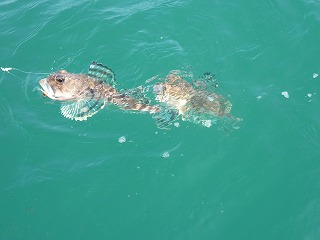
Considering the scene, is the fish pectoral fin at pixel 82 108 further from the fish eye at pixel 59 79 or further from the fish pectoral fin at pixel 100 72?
the fish eye at pixel 59 79

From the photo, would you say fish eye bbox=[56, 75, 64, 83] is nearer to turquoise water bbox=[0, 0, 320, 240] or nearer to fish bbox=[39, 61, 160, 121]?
fish bbox=[39, 61, 160, 121]

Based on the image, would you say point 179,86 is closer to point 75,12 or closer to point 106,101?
point 106,101

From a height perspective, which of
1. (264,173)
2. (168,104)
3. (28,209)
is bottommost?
(28,209)

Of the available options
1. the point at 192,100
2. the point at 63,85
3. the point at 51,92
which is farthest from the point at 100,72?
the point at 192,100

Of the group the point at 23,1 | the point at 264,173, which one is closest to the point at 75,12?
the point at 23,1

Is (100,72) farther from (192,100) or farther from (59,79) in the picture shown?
(192,100)

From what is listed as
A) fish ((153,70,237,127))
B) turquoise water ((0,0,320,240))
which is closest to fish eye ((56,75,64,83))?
turquoise water ((0,0,320,240))

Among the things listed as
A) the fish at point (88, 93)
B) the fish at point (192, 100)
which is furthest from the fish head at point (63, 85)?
the fish at point (192, 100)
